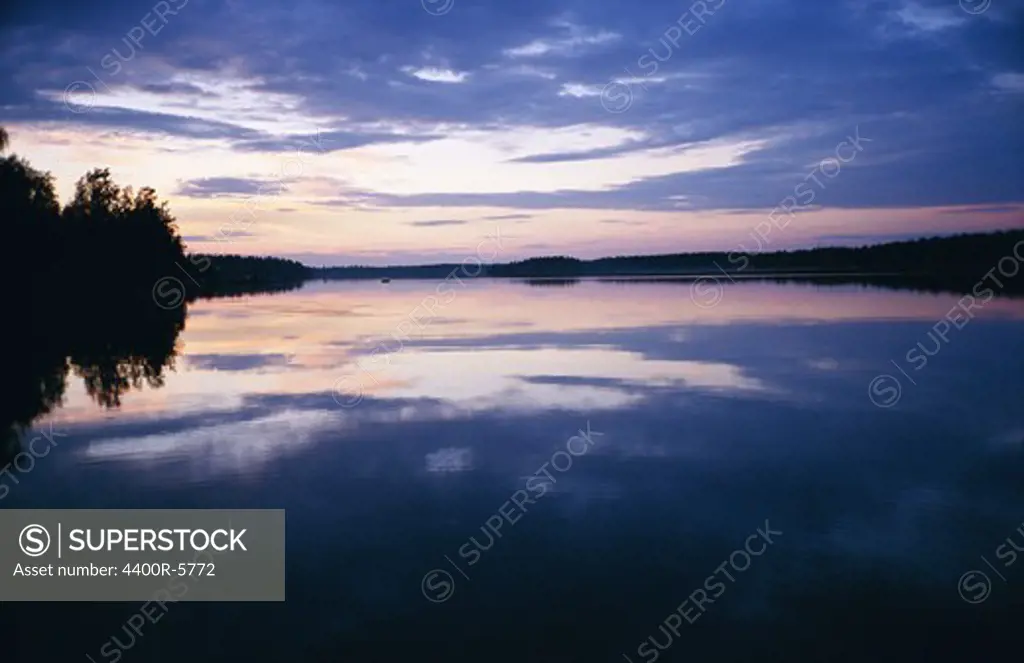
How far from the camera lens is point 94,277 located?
231ft

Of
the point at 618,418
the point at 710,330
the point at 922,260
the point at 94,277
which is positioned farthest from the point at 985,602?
the point at 922,260

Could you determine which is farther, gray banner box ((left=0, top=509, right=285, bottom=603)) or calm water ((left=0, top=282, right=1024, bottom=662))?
gray banner box ((left=0, top=509, right=285, bottom=603))

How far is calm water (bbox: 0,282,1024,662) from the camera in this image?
22.7ft

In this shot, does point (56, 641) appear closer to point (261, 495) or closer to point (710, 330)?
point (261, 495)

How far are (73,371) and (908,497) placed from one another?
2087 cm

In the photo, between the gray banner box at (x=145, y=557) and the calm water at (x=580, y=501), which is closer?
the calm water at (x=580, y=501)

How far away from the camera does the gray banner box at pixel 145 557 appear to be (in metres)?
7.84

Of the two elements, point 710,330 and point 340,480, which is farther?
point 710,330

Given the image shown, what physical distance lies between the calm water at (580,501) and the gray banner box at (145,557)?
0.26 meters

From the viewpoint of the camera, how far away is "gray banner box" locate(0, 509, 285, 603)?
784 centimetres

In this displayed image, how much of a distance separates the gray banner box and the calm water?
26 cm

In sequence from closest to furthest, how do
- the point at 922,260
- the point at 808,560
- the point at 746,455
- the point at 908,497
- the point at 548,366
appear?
the point at 808,560
the point at 908,497
the point at 746,455
the point at 548,366
the point at 922,260

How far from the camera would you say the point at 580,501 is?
410 inches

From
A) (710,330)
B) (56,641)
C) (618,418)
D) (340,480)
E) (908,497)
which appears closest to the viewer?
(56,641)
